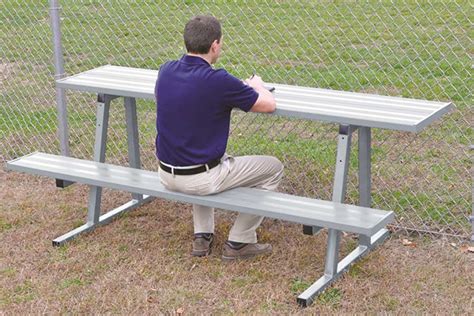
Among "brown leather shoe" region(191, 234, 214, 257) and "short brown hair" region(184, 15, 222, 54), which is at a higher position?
"short brown hair" region(184, 15, 222, 54)

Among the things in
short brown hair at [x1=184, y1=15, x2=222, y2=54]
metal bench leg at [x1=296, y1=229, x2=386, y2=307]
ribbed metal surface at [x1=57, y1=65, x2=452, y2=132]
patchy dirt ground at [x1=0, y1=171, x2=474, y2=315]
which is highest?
short brown hair at [x1=184, y1=15, x2=222, y2=54]

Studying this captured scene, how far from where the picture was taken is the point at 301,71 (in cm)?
795

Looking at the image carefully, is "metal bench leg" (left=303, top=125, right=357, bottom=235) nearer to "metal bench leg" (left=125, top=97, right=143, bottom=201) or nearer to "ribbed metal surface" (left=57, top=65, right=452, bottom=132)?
"ribbed metal surface" (left=57, top=65, right=452, bottom=132)

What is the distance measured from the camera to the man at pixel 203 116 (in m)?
4.52

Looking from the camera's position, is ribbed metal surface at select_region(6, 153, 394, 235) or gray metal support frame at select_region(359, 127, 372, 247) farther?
gray metal support frame at select_region(359, 127, 372, 247)

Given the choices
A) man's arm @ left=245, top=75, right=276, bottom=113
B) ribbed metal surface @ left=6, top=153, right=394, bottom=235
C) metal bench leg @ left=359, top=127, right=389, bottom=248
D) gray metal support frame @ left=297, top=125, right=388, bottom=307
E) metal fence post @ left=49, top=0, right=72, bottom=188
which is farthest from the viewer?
metal fence post @ left=49, top=0, right=72, bottom=188

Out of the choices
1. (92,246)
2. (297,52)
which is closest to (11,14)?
→ (297,52)

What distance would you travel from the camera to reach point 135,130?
560 cm

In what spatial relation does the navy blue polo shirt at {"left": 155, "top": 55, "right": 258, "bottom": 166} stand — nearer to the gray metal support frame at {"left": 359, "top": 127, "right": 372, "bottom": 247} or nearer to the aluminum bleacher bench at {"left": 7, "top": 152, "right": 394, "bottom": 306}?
the aluminum bleacher bench at {"left": 7, "top": 152, "right": 394, "bottom": 306}

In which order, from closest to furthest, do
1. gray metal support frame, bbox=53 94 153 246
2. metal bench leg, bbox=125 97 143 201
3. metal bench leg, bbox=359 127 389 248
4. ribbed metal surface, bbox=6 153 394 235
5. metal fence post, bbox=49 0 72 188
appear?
ribbed metal surface, bbox=6 153 394 235
metal bench leg, bbox=359 127 389 248
gray metal support frame, bbox=53 94 153 246
metal bench leg, bbox=125 97 143 201
metal fence post, bbox=49 0 72 188

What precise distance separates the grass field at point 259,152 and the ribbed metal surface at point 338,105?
811 millimetres

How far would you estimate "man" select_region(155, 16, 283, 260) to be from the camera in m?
4.52

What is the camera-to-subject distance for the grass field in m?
4.51

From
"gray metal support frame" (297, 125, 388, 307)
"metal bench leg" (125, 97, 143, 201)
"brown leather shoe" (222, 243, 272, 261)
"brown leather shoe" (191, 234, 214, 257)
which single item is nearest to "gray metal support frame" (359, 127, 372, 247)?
"gray metal support frame" (297, 125, 388, 307)
